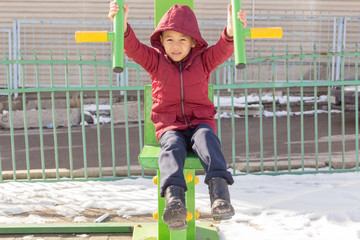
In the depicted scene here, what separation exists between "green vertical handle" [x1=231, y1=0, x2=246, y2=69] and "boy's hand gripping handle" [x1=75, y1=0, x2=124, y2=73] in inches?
21.8

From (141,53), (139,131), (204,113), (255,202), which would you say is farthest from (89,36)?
(139,131)

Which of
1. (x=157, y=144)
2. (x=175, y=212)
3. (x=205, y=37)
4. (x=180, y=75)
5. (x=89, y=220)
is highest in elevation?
(x=205, y=37)

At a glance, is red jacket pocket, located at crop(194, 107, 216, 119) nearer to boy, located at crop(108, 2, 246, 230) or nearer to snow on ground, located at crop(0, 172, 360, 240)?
boy, located at crop(108, 2, 246, 230)

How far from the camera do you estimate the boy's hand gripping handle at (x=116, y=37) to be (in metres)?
2.30

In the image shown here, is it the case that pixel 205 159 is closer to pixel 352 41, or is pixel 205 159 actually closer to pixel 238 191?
pixel 238 191

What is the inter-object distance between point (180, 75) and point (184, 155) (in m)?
0.64

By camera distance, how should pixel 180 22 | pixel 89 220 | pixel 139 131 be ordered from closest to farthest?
pixel 180 22 < pixel 89 220 < pixel 139 131

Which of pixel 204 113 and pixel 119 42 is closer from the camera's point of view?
pixel 119 42

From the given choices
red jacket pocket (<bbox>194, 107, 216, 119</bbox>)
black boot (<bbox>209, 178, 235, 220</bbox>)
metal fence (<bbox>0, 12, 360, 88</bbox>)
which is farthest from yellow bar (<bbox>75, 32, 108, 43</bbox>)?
metal fence (<bbox>0, 12, 360, 88</bbox>)

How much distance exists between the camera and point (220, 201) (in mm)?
2424

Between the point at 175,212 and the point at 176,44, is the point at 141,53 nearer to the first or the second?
the point at 176,44

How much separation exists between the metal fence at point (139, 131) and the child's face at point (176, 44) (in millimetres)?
2113

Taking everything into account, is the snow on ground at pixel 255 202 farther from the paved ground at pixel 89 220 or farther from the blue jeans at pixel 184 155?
the blue jeans at pixel 184 155

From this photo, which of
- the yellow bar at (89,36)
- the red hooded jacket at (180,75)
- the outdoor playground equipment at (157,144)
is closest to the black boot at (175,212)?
the outdoor playground equipment at (157,144)
